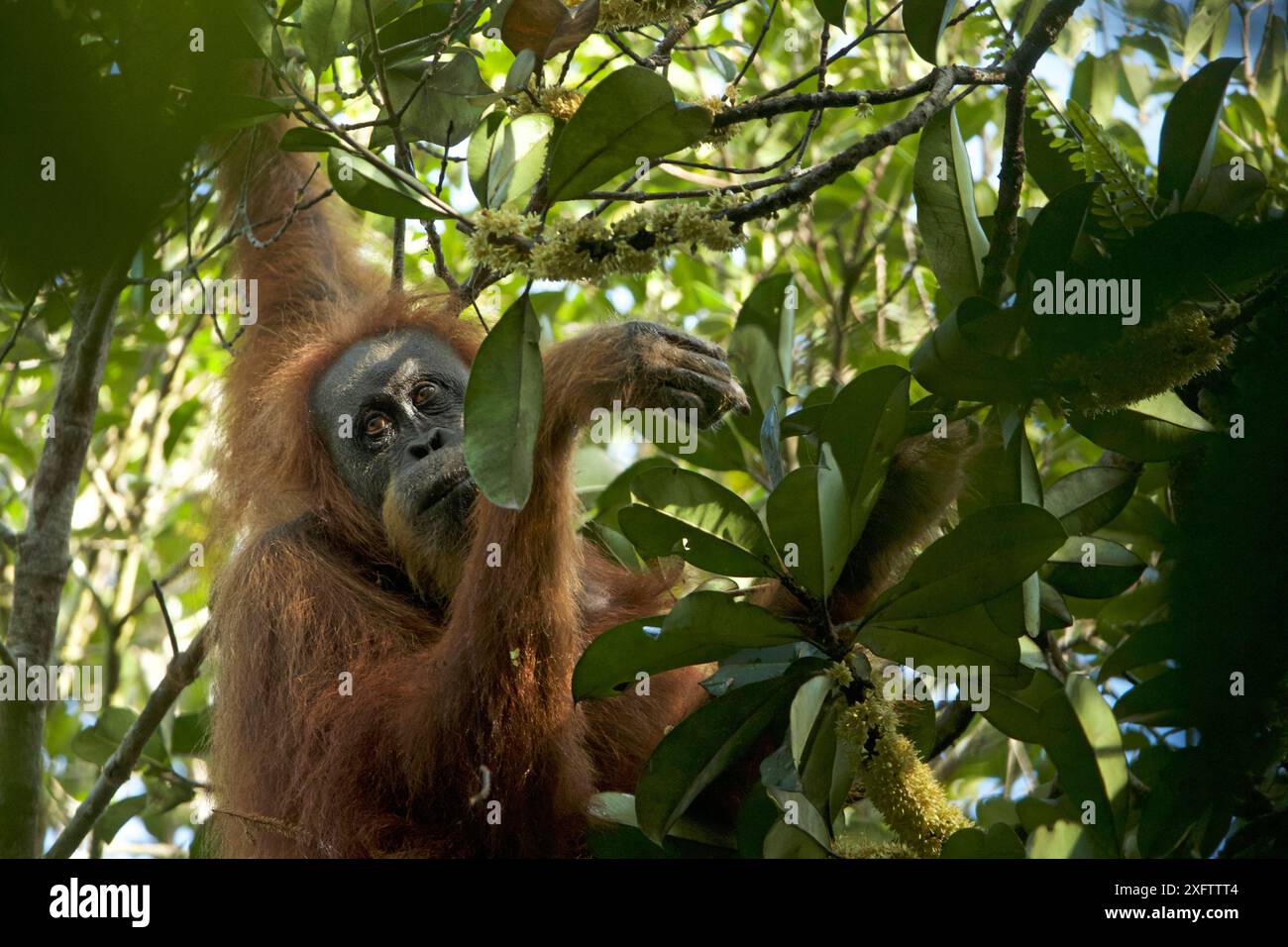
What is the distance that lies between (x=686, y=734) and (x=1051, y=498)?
1.16 metres

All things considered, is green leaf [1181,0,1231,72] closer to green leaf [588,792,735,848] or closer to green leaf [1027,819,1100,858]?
green leaf [1027,819,1100,858]

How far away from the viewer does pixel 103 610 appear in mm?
4715

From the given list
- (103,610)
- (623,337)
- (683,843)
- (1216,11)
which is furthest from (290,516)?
(1216,11)

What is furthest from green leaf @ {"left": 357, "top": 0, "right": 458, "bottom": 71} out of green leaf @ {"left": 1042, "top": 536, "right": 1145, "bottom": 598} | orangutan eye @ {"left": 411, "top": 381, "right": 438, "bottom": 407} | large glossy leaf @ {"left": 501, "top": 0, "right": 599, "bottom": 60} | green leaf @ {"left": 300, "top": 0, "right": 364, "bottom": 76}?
green leaf @ {"left": 1042, "top": 536, "right": 1145, "bottom": 598}

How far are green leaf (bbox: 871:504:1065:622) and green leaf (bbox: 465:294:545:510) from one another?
0.86 meters

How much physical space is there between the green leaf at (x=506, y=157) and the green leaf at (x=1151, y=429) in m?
1.56

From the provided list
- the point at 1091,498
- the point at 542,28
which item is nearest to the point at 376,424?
the point at 542,28

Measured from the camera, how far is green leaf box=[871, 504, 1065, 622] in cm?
235

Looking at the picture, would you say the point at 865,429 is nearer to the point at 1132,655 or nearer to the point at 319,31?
the point at 1132,655

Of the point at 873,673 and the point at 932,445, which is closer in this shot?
the point at 873,673
